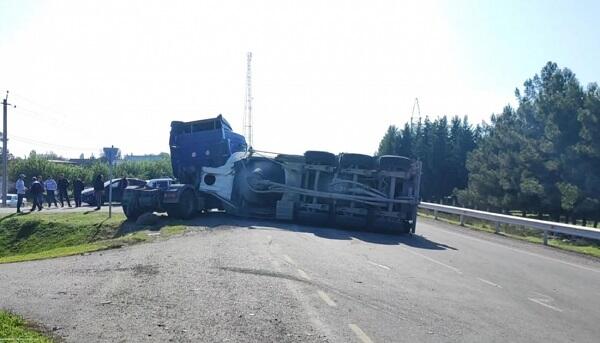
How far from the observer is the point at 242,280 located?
9.48 m

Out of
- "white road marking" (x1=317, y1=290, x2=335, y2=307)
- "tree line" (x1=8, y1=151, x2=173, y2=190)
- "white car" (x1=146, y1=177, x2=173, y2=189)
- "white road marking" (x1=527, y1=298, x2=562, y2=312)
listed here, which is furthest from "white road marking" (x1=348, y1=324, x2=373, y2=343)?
"tree line" (x1=8, y1=151, x2=173, y2=190)

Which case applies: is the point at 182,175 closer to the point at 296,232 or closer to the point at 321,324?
the point at 296,232

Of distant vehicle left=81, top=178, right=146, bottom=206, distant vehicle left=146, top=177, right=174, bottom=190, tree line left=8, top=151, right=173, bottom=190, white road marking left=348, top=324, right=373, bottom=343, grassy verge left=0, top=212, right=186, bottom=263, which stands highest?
tree line left=8, top=151, right=173, bottom=190

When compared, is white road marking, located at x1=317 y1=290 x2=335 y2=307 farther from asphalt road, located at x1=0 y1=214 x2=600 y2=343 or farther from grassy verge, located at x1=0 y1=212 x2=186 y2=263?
grassy verge, located at x1=0 y1=212 x2=186 y2=263

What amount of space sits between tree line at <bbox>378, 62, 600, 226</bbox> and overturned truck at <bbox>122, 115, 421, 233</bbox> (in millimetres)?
3304

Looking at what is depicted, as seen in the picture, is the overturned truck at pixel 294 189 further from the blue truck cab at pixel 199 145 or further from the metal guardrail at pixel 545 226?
the metal guardrail at pixel 545 226

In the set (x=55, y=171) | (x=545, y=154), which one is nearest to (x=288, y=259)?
(x=545, y=154)

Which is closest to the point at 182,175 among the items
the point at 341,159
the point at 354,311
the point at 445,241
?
the point at 341,159

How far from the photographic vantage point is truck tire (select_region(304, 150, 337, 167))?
21516 millimetres

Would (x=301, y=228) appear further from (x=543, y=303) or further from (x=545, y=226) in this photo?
(x=543, y=303)

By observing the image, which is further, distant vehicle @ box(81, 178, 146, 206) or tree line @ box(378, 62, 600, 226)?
tree line @ box(378, 62, 600, 226)

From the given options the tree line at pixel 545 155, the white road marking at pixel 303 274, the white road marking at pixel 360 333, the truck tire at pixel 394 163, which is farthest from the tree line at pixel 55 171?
the white road marking at pixel 360 333

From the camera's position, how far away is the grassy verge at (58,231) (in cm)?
1934

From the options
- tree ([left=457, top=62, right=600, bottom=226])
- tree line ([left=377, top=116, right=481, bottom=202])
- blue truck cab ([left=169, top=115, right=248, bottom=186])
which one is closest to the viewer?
blue truck cab ([left=169, top=115, right=248, bottom=186])
